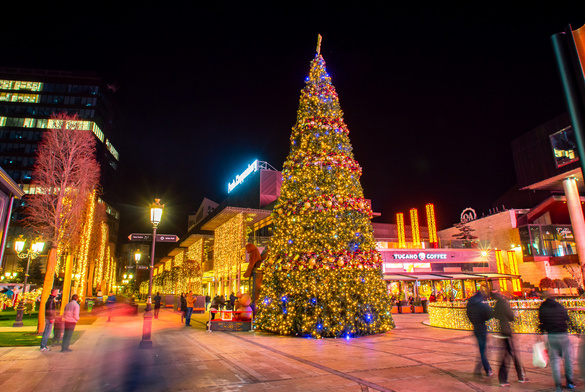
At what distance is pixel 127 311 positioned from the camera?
87.7 feet

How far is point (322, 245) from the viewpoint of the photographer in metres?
12.3

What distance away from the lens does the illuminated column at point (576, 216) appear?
2946cm

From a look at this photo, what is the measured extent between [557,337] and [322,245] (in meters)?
7.50

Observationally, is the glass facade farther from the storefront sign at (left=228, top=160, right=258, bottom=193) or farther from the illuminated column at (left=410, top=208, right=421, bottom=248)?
the storefront sign at (left=228, top=160, right=258, bottom=193)

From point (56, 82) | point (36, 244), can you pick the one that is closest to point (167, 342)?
point (36, 244)

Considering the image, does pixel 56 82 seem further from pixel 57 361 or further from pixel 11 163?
pixel 57 361

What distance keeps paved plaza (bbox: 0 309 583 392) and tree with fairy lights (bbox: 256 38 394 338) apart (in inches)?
38.0

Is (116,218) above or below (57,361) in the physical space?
above

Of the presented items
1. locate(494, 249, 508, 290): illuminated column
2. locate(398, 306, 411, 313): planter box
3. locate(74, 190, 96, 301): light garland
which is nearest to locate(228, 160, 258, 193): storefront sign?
locate(74, 190, 96, 301): light garland

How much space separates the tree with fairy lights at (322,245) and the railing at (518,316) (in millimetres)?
3287

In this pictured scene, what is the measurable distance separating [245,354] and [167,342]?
412cm

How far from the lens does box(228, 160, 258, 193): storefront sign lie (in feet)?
133

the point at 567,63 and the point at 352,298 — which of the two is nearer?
the point at 567,63

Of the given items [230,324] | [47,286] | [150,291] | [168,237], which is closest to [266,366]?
[150,291]
